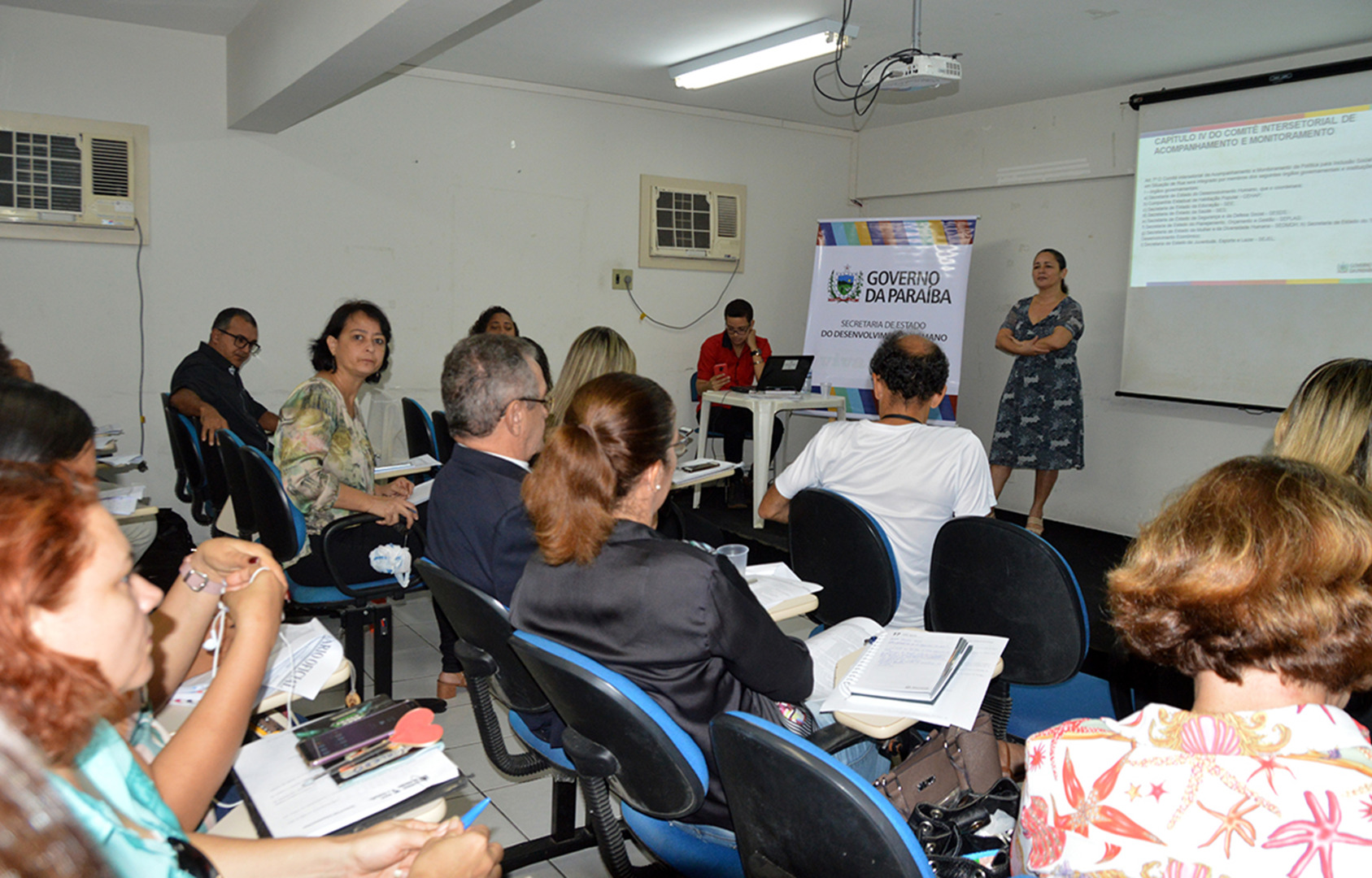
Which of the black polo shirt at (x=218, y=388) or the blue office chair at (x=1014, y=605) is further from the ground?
Answer: the black polo shirt at (x=218, y=388)

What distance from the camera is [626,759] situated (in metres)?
1.42

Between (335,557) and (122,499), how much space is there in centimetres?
64

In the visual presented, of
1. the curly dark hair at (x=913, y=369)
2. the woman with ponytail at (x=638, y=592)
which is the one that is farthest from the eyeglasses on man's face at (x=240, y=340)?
the woman with ponytail at (x=638, y=592)

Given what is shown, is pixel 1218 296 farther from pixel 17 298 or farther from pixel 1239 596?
pixel 17 298

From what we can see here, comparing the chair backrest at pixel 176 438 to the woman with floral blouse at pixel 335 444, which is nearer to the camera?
the woman with floral blouse at pixel 335 444

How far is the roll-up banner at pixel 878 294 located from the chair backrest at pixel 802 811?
501 cm

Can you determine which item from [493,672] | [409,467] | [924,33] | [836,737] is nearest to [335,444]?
[409,467]

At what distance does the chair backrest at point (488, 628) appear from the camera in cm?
170

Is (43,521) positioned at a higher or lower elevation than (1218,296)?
lower

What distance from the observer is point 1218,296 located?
16.0ft

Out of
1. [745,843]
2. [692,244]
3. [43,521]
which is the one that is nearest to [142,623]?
[43,521]

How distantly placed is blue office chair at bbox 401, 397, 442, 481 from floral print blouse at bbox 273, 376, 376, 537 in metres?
1.12

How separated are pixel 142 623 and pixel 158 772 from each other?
344mm

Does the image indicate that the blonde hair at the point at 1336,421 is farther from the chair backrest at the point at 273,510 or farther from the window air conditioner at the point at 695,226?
the window air conditioner at the point at 695,226
